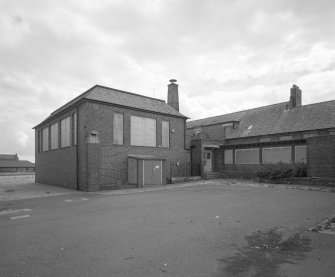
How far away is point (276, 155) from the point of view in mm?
26359

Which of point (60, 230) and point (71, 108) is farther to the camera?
point (71, 108)

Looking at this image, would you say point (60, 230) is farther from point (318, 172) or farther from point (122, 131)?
point (318, 172)

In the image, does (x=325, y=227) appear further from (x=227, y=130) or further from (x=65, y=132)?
(x=227, y=130)

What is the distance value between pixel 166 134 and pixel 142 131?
2903 millimetres

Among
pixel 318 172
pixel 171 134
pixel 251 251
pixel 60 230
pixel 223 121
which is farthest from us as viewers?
pixel 223 121

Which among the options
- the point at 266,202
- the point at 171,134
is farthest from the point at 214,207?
the point at 171,134

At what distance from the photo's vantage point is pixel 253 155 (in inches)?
1111

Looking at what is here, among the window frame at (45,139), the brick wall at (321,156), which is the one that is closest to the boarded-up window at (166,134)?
the brick wall at (321,156)

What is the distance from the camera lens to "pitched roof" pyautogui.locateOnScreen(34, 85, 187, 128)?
2173cm

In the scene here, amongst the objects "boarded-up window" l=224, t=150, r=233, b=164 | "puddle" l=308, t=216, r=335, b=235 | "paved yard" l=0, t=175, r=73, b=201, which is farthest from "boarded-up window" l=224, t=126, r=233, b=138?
"puddle" l=308, t=216, r=335, b=235

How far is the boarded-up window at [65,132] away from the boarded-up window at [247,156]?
17282mm

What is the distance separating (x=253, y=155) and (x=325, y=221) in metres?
20.2

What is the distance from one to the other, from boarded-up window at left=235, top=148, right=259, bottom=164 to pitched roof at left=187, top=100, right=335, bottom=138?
1784mm

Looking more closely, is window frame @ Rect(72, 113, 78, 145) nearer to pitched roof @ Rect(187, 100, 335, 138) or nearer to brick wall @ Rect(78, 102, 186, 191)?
brick wall @ Rect(78, 102, 186, 191)
